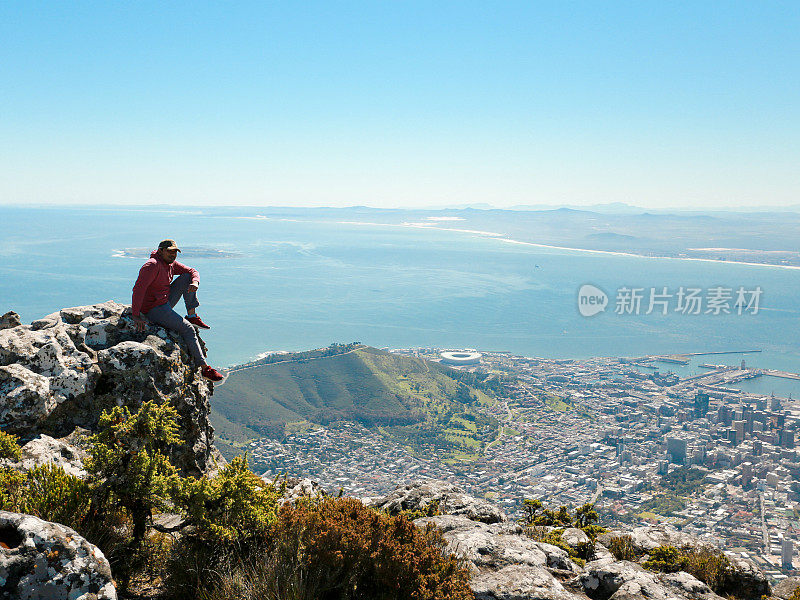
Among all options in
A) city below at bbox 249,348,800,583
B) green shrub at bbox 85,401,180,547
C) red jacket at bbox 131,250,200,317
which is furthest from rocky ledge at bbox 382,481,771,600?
city below at bbox 249,348,800,583

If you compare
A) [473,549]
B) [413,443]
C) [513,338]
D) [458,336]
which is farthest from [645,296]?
[473,549]

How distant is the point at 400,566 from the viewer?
3.75m

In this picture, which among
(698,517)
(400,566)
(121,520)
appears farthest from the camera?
(698,517)

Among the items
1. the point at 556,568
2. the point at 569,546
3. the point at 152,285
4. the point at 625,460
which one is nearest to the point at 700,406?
the point at 625,460

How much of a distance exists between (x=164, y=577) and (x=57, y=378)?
260 cm

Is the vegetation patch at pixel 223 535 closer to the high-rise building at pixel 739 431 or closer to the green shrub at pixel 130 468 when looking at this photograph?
the green shrub at pixel 130 468

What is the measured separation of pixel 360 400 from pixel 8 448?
62876 millimetres

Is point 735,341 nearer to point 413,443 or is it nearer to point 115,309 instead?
point 413,443

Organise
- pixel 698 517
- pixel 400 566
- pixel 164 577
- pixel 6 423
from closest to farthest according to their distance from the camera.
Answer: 1. pixel 400 566
2. pixel 164 577
3. pixel 6 423
4. pixel 698 517

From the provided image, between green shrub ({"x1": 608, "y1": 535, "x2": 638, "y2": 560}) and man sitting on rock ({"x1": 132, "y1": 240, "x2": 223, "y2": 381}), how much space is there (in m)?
5.94

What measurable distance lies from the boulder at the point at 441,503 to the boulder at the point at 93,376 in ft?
9.38

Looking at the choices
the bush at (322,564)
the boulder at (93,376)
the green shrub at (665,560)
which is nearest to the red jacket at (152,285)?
the boulder at (93,376)

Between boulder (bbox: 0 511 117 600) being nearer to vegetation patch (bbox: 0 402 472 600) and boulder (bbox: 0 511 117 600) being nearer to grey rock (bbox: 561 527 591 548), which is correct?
vegetation patch (bbox: 0 402 472 600)

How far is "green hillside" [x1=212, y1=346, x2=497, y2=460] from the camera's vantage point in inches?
2235
